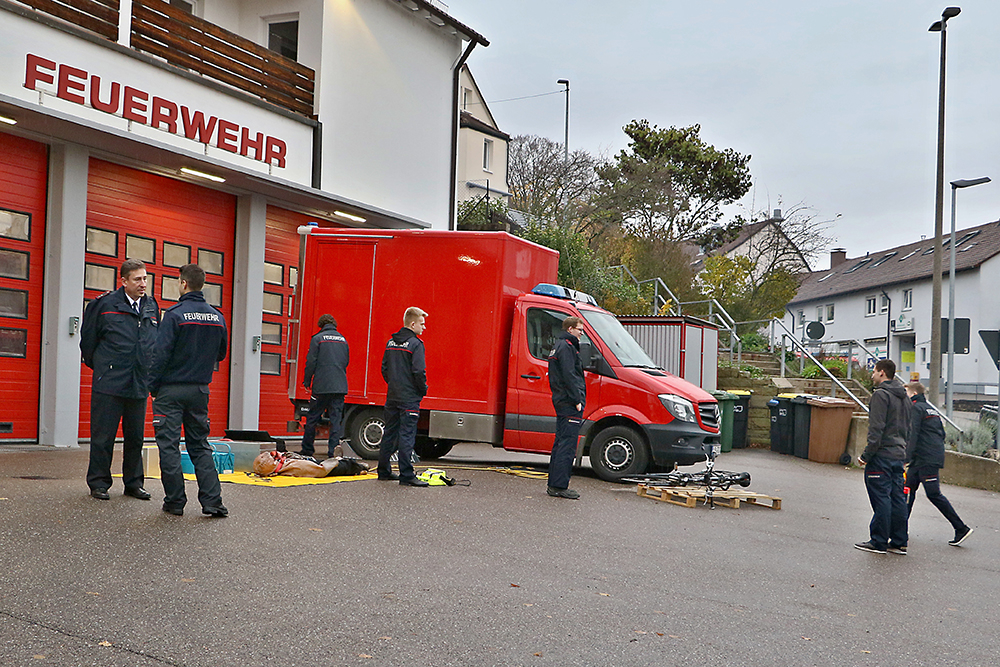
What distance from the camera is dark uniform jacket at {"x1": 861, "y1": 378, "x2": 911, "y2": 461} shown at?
8.56 m

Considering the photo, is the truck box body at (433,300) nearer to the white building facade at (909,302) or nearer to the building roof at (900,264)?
the white building facade at (909,302)

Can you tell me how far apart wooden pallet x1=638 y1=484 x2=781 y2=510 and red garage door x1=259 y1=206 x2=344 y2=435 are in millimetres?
6932

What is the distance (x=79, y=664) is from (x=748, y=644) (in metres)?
3.21

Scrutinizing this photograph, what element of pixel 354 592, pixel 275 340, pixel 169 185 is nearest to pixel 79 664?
pixel 354 592

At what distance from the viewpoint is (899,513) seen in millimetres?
8523

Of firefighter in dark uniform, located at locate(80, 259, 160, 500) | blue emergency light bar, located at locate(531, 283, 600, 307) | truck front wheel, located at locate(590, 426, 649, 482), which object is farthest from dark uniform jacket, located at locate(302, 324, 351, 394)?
firefighter in dark uniform, located at locate(80, 259, 160, 500)

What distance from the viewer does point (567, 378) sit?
9.96m

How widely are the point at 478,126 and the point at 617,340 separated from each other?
107ft

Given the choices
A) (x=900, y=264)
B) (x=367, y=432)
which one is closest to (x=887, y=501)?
(x=367, y=432)

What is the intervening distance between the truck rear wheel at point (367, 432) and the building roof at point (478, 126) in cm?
3146

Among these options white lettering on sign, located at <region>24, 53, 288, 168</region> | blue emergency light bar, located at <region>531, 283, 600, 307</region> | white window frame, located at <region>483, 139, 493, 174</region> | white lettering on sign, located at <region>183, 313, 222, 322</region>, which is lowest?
white lettering on sign, located at <region>183, 313, 222, 322</region>

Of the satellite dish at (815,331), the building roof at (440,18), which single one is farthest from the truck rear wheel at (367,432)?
the satellite dish at (815,331)

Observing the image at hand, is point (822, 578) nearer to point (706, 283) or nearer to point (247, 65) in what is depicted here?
point (247, 65)

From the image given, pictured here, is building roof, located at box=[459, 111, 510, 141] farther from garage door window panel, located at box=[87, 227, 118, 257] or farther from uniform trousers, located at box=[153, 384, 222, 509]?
uniform trousers, located at box=[153, 384, 222, 509]
